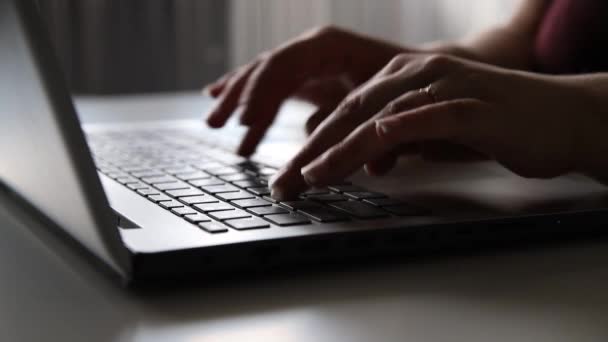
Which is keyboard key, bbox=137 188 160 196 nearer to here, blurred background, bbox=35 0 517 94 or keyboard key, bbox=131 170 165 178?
keyboard key, bbox=131 170 165 178

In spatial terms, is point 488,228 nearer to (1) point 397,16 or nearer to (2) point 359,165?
(2) point 359,165

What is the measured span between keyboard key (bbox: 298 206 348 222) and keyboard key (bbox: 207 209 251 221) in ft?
0.13

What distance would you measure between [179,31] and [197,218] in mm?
2567

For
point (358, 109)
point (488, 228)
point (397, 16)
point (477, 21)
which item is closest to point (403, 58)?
point (358, 109)

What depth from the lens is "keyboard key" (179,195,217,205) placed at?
1.76ft

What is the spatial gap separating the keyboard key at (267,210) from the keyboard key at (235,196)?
0.12ft

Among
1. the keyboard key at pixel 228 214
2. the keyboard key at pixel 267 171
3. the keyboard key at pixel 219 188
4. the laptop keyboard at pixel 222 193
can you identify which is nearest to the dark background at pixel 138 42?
the laptop keyboard at pixel 222 193

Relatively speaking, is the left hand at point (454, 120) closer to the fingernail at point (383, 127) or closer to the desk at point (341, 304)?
the fingernail at point (383, 127)

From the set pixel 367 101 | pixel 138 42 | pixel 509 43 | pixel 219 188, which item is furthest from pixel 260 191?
pixel 138 42

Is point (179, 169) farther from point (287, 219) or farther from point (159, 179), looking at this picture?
point (287, 219)

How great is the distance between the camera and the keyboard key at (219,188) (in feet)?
1.90

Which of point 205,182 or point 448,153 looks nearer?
point 205,182

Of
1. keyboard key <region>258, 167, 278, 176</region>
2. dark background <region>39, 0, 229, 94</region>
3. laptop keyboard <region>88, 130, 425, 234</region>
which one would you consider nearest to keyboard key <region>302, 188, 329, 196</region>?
laptop keyboard <region>88, 130, 425, 234</region>

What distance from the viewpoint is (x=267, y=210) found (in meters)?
0.51
